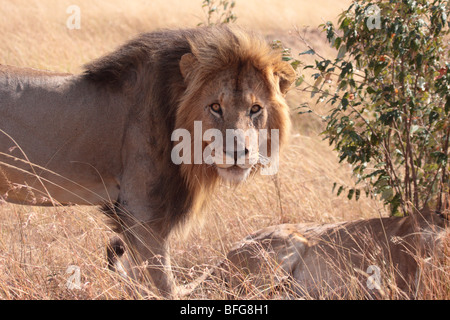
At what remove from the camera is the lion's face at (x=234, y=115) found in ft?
13.4

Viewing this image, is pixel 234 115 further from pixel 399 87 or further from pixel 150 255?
pixel 399 87

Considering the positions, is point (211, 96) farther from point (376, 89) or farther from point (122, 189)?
point (376, 89)

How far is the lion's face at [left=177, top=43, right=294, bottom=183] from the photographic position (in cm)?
409

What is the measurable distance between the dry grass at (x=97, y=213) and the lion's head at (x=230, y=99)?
0.76 m

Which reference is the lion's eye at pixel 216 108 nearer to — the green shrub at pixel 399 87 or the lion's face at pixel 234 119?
the lion's face at pixel 234 119

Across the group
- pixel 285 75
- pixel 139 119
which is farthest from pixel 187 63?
pixel 285 75

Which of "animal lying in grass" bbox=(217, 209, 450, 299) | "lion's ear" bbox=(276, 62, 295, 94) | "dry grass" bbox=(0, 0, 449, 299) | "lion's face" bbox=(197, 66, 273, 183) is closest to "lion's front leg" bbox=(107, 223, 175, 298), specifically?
"dry grass" bbox=(0, 0, 449, 299)

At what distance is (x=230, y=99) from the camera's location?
422 cm

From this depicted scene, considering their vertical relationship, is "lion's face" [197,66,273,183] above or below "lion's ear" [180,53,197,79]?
below

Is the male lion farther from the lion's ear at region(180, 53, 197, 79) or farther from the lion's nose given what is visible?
the lion's nose

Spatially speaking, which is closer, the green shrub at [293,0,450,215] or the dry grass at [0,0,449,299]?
the dry grass at [0,0,449,299]

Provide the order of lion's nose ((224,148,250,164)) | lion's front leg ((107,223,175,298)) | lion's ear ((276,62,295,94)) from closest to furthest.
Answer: lion's nose ((224,148,250,164))
lion's front leg ((107,223,175,298))
lion's ear ((276,62,295,94))

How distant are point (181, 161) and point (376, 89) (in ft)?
7.01
